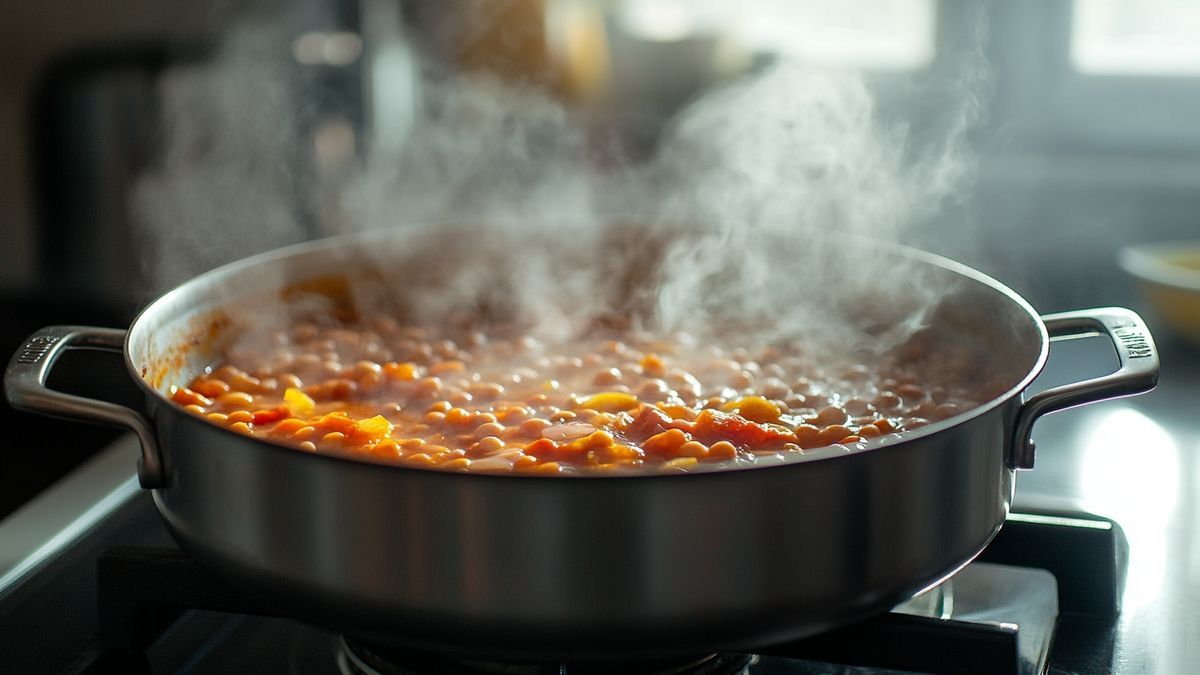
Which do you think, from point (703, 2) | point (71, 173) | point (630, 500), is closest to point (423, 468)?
point (630, 500)

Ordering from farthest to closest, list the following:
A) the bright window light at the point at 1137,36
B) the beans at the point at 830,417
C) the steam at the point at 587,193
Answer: the bright window light at the point at 1137,36
the steam at the point at 587,193
the beans at the point at 830,417

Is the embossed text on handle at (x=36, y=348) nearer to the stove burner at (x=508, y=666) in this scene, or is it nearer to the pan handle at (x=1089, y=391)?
the stove burner at (x=508, y=666)

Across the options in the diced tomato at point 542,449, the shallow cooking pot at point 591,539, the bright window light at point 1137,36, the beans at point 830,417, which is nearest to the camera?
the shallow cooking pot at point 591,539

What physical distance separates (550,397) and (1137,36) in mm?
1406

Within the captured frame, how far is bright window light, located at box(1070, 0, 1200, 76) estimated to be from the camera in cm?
199

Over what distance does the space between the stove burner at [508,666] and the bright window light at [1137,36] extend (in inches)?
58.6

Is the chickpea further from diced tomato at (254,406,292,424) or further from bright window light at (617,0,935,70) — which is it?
bright window light at (617,0,935,70)

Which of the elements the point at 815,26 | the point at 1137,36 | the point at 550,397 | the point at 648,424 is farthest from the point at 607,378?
the point at 1137,36

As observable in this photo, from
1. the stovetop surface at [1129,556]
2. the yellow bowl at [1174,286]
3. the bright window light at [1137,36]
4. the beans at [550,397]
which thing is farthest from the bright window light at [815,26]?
the beans at [550,397]

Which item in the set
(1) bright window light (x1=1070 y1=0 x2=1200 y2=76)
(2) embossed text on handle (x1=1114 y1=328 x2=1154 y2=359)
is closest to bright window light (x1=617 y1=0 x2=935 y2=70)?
(1) bright window light (x1=1070 y1=0 x2=1200 y2=76)

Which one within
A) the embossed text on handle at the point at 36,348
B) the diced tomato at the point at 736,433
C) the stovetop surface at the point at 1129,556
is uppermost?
the embossed text on handle at the point at 36,348

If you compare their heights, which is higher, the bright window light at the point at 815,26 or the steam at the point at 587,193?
the bright window light at the point at 815,26

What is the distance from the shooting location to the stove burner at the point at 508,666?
2.78 ft

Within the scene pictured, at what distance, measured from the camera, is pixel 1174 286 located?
1569 mm
